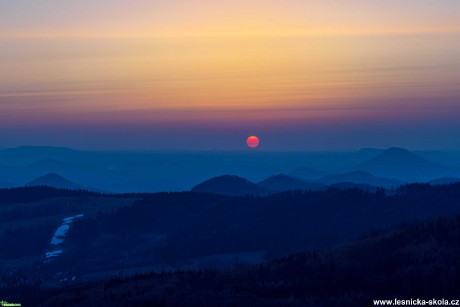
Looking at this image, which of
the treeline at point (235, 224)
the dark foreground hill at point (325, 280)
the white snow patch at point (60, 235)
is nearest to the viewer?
the dark foreground hill at point (325, 280)

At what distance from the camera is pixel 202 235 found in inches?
6088

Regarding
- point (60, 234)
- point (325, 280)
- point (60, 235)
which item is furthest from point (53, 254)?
point (325, 280)

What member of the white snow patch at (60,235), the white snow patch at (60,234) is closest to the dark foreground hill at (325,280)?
the white snow patch at (60,235)

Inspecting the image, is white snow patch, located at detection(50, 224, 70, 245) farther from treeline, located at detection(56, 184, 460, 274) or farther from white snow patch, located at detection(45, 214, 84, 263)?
treeline, located at detection(56, 184, 460, 274)

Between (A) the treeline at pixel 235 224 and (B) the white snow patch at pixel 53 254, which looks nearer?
(A) the treeline at pixel 235 224

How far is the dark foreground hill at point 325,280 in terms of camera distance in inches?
2061

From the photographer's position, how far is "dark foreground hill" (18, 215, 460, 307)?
5234 centimetres

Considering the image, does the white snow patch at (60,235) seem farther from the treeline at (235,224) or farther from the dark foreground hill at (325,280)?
the dark foreground hill at (325,280)

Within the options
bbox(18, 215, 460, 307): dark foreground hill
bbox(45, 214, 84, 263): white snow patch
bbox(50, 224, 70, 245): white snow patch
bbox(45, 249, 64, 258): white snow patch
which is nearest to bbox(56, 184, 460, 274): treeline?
bbox(45, 249, 64, 258): white snow patch

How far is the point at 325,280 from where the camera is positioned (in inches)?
2286

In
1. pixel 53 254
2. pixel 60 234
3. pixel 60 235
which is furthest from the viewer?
pixel 60 234

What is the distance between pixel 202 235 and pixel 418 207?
40.5 m

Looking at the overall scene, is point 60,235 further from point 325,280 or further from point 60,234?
point 325,280

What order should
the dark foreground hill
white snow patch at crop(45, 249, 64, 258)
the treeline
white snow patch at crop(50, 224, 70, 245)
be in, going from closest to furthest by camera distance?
the dark foreground hill → the treeline → white snow patch at crop(45, 249, 64, 258) → white snow patch at crop(50, 224, 70, 245)
